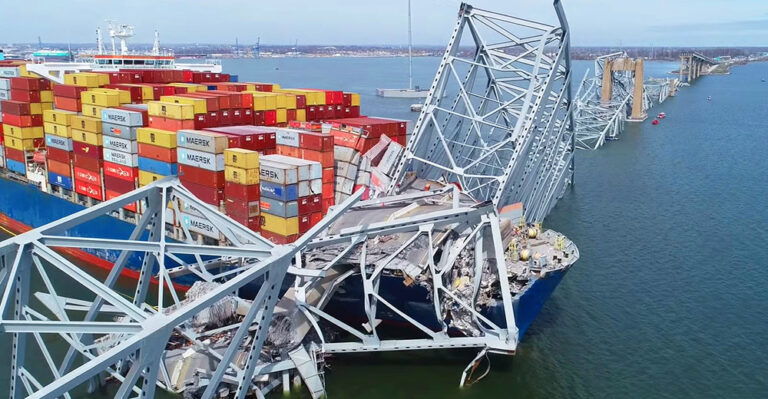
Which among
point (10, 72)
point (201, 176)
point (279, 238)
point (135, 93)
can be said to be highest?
point (10, 72)

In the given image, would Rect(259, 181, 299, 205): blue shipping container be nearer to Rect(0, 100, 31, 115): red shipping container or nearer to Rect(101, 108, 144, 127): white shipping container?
Rect(101, 108, 144, 127): white shipping container

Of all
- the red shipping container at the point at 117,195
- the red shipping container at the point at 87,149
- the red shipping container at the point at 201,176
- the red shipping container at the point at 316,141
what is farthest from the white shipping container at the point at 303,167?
the red shipping container at the point at 87,149

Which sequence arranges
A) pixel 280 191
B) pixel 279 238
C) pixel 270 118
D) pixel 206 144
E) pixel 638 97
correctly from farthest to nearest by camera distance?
pixel 638 97 < pixel 270 118 < pixel 206 144 < pixel 279 238 < pixel 280 191

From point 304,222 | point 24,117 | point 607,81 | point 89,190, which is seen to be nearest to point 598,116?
point 607,81

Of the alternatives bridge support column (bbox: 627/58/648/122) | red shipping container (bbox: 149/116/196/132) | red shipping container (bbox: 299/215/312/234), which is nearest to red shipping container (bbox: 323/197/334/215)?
red shipping container (bbox: 299/215/312/234)

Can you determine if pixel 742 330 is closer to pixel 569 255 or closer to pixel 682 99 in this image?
pixel 569 255

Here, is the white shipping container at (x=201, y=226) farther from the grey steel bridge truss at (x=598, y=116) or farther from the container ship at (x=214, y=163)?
the grey steel bridge truss at (x=598, y=116)

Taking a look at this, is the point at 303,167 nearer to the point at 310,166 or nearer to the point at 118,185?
the point at 310,166
